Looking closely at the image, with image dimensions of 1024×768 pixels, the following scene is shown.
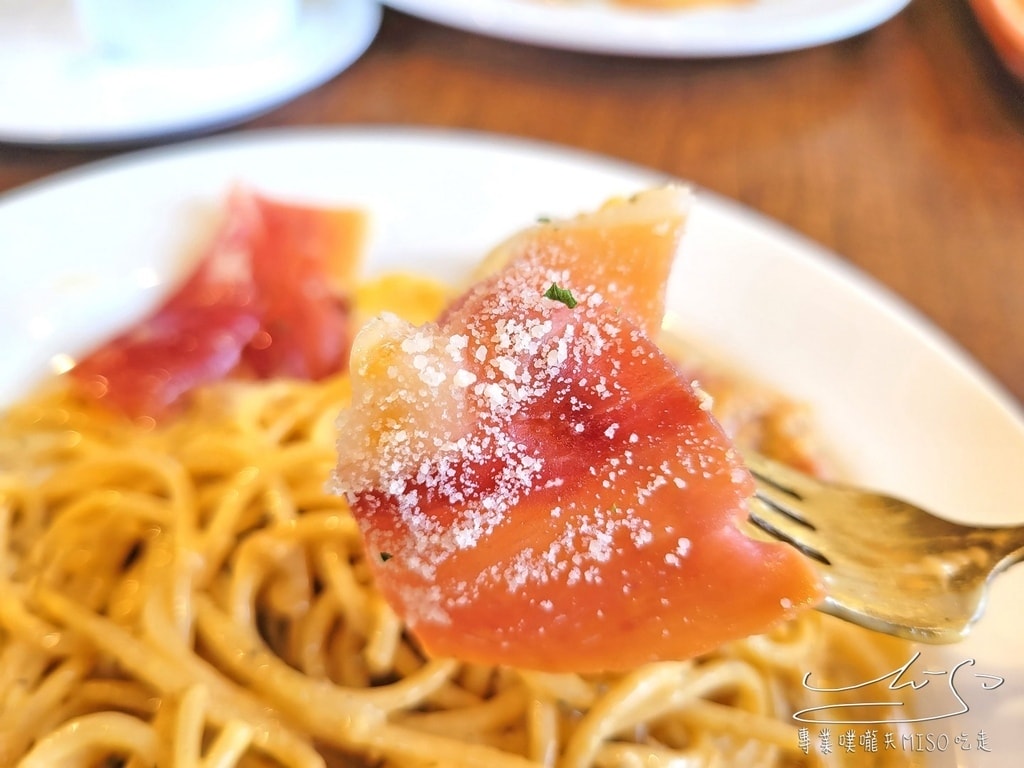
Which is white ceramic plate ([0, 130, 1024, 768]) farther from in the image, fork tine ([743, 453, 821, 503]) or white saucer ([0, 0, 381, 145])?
fork tine ([743, 453, 821, 503])

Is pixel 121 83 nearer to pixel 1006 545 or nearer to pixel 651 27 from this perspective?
pixel 651 27

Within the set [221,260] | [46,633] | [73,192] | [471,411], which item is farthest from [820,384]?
[73,192]

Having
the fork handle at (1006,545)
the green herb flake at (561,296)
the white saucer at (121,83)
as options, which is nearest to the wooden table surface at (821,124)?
the white saucer at (121,83)

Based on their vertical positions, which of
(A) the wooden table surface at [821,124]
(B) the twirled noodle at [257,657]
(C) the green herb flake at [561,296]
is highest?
(C) the green herb flake at [561,296]

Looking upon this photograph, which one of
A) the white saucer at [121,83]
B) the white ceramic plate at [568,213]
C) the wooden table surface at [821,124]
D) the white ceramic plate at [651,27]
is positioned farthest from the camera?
the white ceramic plate at [651,27]

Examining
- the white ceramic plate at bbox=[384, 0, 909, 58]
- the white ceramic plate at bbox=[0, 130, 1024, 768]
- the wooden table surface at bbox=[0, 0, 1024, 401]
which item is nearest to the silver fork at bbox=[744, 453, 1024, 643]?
the white ceramic plate at bbox=[0, 130, 1024, 768]

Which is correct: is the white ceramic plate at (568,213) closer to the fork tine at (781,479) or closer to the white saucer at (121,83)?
the white saucer at (121,83)
